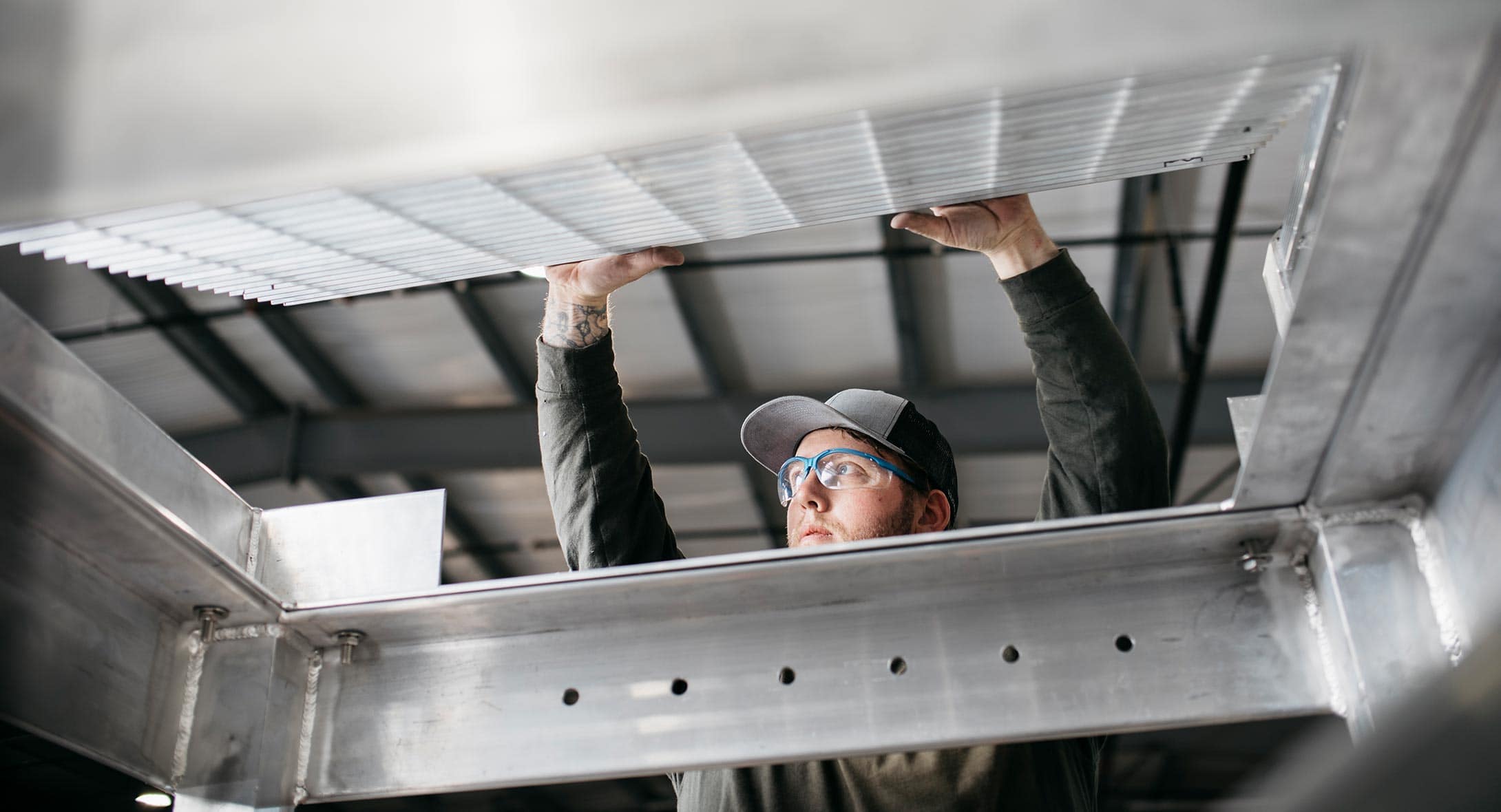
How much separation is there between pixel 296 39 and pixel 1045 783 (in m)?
1.23

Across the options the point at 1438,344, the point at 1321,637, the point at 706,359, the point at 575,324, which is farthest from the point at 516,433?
the point at 1438,344

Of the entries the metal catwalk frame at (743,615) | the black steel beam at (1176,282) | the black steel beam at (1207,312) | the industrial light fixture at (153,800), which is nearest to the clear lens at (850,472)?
the metal catwalk frame at (743,615)

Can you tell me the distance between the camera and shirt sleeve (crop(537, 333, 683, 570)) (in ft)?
5.35

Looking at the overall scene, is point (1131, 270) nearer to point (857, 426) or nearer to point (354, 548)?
point (857, 426)

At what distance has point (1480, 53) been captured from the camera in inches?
20.9

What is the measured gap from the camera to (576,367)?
1602 millimetres

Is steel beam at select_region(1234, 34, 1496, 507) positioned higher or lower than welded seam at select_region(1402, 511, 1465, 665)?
higher

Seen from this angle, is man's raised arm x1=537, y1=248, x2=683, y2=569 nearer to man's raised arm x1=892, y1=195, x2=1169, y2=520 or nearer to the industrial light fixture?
man's raised arm x1=892, y1=195, x2=1169, y2=520

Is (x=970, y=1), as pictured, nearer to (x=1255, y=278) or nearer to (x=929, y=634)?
(x=929, y=634)

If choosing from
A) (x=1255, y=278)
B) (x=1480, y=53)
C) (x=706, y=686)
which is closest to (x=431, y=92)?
(x=1480, y=53)

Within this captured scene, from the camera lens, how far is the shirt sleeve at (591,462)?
1.63 metres

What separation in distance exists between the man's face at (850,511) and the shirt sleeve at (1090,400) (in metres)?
0.38

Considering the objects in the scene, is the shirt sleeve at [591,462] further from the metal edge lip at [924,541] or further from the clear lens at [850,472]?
the metal edge lip at [924,541]

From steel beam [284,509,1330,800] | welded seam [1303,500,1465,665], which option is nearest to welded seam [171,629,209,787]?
steel beam [284,509,1330,800]
